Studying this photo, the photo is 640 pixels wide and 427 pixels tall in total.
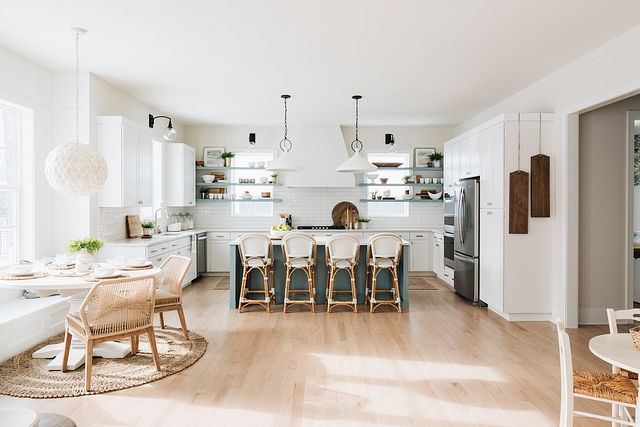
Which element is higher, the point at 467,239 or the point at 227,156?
the point at 227,156

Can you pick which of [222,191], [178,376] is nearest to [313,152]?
[222,191]

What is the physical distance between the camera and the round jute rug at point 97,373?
9.93 ft

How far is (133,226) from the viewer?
606cm

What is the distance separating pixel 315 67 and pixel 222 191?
4280mm

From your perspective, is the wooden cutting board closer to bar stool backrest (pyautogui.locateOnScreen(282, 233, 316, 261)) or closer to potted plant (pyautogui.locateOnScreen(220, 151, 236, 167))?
bar stool backrest (pyautogui.locateOnScreen(282, 233, 316, 261))

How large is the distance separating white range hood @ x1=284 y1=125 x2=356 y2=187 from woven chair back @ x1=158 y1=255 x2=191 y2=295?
393 cm

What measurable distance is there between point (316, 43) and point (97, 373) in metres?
3.38

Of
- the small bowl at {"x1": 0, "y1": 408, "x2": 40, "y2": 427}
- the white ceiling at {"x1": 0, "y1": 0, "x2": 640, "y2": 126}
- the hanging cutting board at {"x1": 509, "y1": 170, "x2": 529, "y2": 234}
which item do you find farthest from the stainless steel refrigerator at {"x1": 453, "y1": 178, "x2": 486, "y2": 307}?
the small bowl at {"x1": 0, "y1": 408, "x2": 40, "y2": 427}

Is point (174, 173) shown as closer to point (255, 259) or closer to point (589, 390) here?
point (255, 259)

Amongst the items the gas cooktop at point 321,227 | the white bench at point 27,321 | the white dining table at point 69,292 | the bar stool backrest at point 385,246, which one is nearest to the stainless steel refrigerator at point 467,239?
the bar stool backrest at point 385,246

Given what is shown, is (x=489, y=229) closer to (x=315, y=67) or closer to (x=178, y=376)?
(x=315, y=67)

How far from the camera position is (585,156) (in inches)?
188

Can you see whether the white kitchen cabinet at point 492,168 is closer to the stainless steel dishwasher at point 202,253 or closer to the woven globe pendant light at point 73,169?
the woven globe pendant light at point 73,169

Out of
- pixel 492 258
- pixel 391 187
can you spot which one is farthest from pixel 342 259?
pixel 391 187
